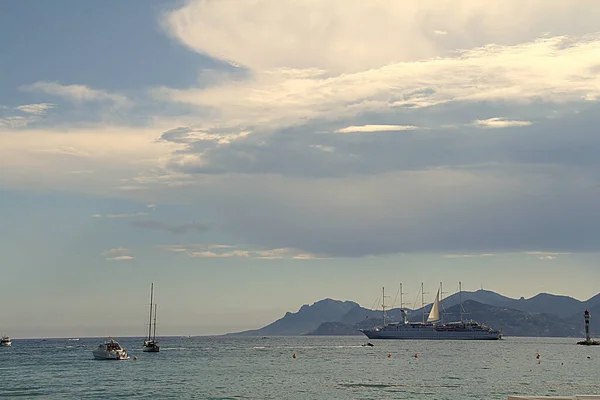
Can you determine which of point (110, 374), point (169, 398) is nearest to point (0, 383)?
point (110, 374)

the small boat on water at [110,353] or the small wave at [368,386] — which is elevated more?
the small boat on water at [110,353]

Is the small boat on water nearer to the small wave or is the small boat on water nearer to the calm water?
the calm water

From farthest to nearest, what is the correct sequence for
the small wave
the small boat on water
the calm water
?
the small boat on water, the small wave, the calm water

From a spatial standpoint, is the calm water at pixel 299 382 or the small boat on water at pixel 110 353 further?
the small boat on water at pixel 110 353

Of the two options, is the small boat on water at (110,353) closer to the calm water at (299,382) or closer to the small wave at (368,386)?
the calm water at (299,382)

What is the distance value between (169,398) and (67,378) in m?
36.1

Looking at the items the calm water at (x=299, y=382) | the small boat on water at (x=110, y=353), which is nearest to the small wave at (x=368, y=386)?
the calm water at (x=299, y=382)

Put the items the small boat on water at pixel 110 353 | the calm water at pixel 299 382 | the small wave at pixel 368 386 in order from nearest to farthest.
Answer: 1. the calm water at pixel 299 382
2. the small wave at pixel 368 386
3. the small boat on water at pixel 110 353

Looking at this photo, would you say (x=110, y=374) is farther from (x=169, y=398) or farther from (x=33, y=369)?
(x=169, y=398)

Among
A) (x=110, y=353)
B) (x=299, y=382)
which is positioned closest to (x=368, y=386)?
(x=299, y=382)

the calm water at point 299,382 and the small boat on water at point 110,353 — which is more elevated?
the small boat on water at point 110,353

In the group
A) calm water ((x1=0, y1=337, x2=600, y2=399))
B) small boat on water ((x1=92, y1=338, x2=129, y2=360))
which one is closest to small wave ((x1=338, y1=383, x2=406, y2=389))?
calm water ((x1=0, y1=337, x2=600, y2=399))

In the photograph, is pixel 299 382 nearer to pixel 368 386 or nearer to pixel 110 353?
pixel 368 386

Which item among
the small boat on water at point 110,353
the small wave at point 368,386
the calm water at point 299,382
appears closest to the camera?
the calm water at point 299,382
